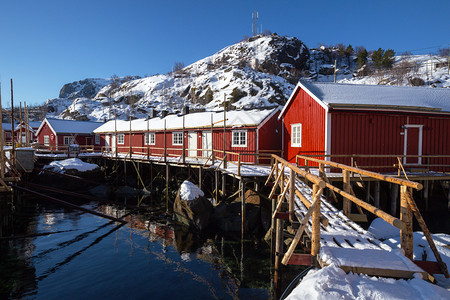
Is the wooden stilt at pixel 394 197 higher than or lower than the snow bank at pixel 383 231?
higher

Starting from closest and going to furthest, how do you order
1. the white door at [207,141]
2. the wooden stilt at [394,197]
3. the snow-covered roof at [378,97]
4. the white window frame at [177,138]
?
the wooden stilt at [394,197] < the snow-covered roof at [378,97] < the white door at [207,141] < the white window frame at [177,138]

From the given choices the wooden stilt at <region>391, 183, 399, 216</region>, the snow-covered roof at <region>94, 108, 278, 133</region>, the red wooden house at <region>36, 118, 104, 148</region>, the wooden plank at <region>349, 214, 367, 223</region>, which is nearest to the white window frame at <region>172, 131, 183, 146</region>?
the snow-covered roof at <region>94, 108, 278, 133</region>

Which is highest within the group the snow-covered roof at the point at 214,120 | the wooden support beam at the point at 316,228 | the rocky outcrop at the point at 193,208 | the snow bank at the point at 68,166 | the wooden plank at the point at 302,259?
the snow-covered roof at the point at 214,120

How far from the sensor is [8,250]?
35.3 ft

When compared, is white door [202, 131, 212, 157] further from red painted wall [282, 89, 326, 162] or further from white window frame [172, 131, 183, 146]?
red painted wall [282, 89, 326, 162]

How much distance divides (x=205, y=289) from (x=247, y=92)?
46679mm

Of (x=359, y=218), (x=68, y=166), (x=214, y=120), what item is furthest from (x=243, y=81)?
(x=359, y=218)

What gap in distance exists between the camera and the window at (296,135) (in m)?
16.1

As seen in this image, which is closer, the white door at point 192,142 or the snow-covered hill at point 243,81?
the white door at point 192,142

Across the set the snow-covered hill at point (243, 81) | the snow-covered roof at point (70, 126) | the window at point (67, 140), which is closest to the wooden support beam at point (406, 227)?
the snow-covered roof at point (70, 126)

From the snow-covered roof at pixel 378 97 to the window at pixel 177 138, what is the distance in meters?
9.86

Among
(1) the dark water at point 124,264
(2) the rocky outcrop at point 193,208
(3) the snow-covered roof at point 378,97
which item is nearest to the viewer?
(1) the dark water at point 124,264

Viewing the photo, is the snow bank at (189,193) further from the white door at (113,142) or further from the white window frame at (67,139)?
the white window frame at (67,139)

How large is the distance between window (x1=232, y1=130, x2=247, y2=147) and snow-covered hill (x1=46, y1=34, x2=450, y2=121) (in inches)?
1119
